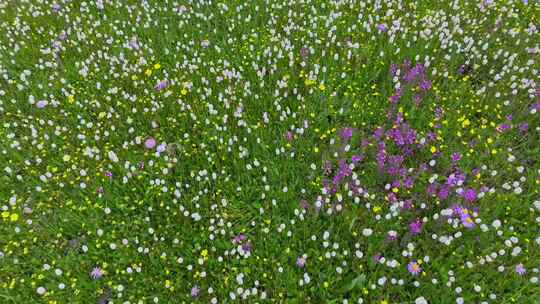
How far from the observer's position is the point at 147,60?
18.6 ft

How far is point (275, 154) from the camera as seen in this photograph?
4664 mm

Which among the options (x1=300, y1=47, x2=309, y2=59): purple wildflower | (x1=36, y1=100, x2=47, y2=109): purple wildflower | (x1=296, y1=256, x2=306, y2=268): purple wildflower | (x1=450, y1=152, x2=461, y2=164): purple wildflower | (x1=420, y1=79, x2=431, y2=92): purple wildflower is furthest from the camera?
(x1=300, y1=47, x2=309, y2=59): purple wildflower

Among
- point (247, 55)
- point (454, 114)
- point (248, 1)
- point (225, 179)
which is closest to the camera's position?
point (225, 179)

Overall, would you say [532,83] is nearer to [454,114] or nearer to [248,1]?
[454,114]

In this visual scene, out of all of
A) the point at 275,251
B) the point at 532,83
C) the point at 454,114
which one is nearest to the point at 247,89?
the point at 275,251

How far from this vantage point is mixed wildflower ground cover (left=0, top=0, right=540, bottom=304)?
147 inches

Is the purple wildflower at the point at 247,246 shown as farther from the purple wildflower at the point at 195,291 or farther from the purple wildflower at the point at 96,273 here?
the purple wildflower at the point at 96,273

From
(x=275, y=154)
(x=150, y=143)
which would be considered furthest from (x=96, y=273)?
(x=275, y=154)

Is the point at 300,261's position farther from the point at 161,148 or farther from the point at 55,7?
the point at 55,7

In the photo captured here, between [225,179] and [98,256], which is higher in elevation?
[225,179]

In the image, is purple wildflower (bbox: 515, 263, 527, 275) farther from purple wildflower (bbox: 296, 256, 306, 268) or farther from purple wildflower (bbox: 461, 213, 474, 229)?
purple wildflower (bbox: 296, 256, 306, 268)

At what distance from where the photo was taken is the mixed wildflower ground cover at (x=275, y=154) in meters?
3.73

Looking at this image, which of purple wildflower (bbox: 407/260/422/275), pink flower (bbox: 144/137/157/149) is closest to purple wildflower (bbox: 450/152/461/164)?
purple wildflower (bbox: 407/260/422/275)

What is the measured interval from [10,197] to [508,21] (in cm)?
718
